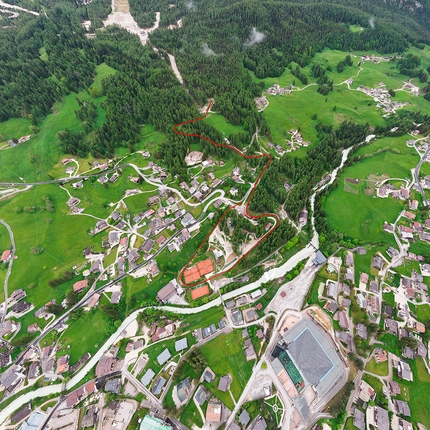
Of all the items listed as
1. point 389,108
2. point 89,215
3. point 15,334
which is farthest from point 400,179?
point 15,334

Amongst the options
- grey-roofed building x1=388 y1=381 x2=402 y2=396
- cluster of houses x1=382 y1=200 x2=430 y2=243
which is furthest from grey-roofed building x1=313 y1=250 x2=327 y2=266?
grey-roofed building x1=388 y1=381 x2=402 y2=396

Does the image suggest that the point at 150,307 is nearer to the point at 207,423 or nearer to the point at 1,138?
the point at 207,423

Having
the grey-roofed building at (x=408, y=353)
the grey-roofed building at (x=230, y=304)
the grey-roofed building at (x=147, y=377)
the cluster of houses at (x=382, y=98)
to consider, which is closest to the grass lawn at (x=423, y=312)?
the grey-roofed building at (x=408, y=353)

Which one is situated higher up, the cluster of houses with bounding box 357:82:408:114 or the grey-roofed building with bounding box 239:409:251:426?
the cluster of houses with bounding box 357:82:408:114

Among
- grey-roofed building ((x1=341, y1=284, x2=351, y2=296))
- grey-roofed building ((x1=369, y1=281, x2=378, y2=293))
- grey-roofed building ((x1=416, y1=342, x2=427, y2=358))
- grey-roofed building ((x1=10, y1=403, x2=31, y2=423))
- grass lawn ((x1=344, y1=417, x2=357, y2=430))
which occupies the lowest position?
grey-roofed building ((x1=10, y1=403, x2=31, y2=423))

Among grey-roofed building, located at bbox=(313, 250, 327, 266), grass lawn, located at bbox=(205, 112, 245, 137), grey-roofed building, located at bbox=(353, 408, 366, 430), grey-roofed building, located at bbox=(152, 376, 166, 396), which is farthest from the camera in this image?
grass lawn, located at bbox=(205, 112, 245, 137)

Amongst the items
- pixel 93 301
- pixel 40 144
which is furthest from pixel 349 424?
pixel 40 144

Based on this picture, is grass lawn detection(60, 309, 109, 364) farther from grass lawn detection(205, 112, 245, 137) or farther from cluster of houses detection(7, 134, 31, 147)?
cluster of houses detection(7, 134, 31, 147)
